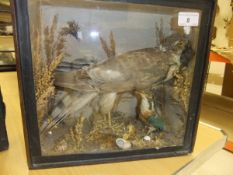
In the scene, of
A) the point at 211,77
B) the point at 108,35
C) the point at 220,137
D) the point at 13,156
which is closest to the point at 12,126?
the point at 13,156

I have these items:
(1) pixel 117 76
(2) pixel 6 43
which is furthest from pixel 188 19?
(2) pixel 6 43

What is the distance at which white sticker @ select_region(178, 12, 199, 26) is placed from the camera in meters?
0.42

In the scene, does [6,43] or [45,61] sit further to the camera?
[6,43]

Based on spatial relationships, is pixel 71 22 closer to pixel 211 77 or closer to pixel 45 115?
pixel 45 115

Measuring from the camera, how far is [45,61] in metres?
0.36

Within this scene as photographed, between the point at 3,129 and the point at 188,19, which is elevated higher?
the point at 188,19

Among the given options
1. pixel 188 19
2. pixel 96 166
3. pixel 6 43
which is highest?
pixel 188 19

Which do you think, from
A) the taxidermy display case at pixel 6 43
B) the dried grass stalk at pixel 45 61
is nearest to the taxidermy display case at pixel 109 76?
the dried grass stalk at pixel 45 61

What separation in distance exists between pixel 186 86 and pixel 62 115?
228 millimetres

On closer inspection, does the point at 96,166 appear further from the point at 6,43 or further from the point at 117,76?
the point at 6,43

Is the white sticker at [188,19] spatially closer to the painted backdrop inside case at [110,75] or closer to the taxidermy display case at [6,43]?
the painted backdrop inside case at [110,75]

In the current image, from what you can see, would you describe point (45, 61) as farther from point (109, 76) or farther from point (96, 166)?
point (96, 166)

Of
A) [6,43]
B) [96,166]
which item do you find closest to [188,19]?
[96,166]

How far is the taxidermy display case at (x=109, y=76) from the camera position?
14.1 inches
